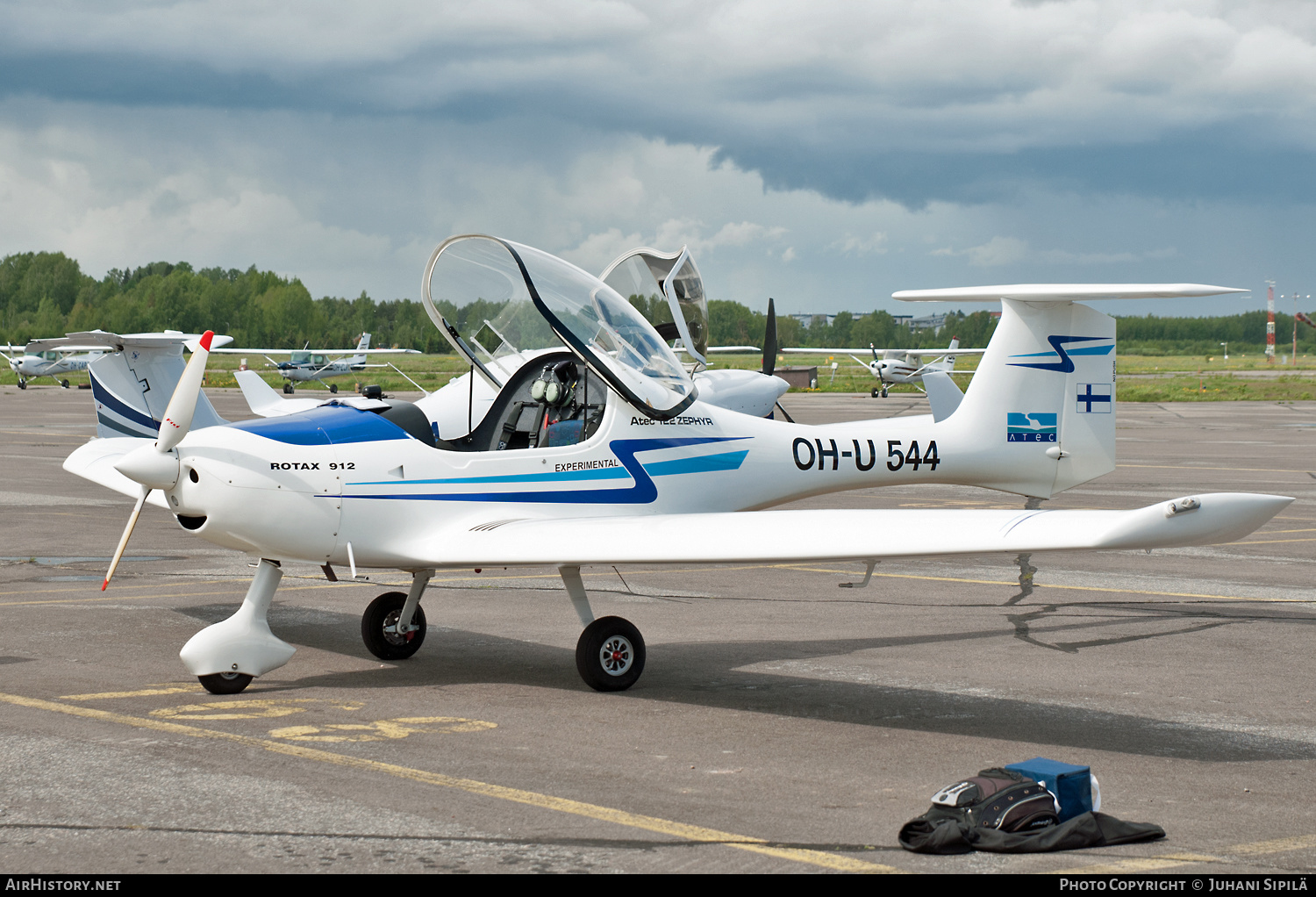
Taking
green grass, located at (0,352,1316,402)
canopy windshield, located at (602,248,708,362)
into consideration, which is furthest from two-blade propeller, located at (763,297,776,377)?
green grass, located at (0,352,1316,402)

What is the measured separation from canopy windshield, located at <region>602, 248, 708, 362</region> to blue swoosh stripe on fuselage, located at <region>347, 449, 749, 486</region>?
402 centimetres

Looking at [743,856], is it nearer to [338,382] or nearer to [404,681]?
[404,681]

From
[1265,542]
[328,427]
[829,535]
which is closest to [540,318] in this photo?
[328,427]

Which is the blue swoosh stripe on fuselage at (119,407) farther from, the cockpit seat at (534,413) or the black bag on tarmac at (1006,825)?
the black bag on tarmac at (1006,825)

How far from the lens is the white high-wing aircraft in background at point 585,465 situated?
7.88 m

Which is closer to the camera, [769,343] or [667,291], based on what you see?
[667,291]

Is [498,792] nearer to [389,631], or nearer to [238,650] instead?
[238,650]

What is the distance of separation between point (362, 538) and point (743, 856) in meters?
4.20

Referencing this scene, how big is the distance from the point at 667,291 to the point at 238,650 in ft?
27.2

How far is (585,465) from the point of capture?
9008 millimetres

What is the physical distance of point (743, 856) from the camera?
5.12m

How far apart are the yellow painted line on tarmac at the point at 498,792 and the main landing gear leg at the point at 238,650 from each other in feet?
2.28

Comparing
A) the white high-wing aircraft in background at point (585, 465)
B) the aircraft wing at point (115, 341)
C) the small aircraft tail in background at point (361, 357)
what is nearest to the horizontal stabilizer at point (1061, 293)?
the white high-wing aircraft in background at point (585, 465)

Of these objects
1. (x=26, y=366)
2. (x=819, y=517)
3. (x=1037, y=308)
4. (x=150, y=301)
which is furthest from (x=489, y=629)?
(x=150, y=301)
